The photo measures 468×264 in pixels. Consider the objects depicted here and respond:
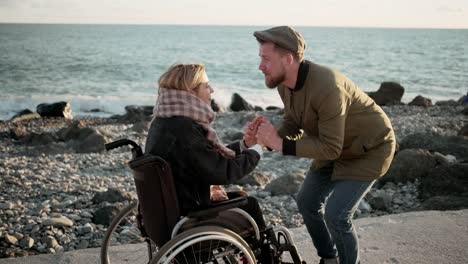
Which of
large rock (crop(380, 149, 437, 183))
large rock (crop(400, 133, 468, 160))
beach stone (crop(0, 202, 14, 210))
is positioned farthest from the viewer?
large rock (crop(400, 133, 468, 160))

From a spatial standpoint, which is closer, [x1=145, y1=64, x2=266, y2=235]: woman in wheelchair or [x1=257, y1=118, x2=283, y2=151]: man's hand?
[x1=145, y1=64, x2=266, y2=235]: woman in wheelchair

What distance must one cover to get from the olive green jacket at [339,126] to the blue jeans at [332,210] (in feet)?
0.31

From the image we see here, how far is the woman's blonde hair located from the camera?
272cm

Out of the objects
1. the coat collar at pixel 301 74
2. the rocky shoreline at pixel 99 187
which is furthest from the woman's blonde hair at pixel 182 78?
the rocky shoreline at pixel 99 187

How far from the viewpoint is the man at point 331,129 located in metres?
2.83

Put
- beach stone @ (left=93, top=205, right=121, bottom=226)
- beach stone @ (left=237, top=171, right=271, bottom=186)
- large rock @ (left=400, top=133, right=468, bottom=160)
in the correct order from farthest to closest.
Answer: large rock @ (left=400, top=133, right=468, bottom=160)
beach stone @ (left=237, top=171, right=271, bottom=186)
beach stone @ (left=93, top=205, right=121, bottom=226)

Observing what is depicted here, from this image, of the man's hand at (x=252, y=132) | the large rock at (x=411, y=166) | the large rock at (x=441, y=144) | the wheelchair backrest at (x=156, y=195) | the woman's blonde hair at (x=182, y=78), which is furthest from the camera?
the large rock at (x=441, y=144)

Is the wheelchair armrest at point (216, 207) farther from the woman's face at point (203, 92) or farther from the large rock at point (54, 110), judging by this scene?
the large rock at point (54, 110)

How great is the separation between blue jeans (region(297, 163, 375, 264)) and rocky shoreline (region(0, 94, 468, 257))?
7.59 ft

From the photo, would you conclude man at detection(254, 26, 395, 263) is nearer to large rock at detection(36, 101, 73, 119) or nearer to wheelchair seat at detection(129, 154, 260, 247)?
wheelchair seat at detection(129, 154, 260, 247)

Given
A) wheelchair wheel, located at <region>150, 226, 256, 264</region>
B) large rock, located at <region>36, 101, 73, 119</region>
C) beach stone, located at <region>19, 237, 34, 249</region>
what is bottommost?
large rock, located at <region>36, 101, 73, 119</region>

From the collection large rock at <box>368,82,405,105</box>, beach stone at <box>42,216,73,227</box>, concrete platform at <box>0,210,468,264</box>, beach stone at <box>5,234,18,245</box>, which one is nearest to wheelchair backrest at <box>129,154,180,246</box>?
concrete platform at <box>0,210,468,264</box>

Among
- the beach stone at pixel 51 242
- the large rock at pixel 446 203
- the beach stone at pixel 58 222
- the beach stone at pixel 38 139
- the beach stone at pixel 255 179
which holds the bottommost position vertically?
the beach stone at pixel 38 139

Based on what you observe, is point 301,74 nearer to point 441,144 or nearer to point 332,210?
point 332,210
